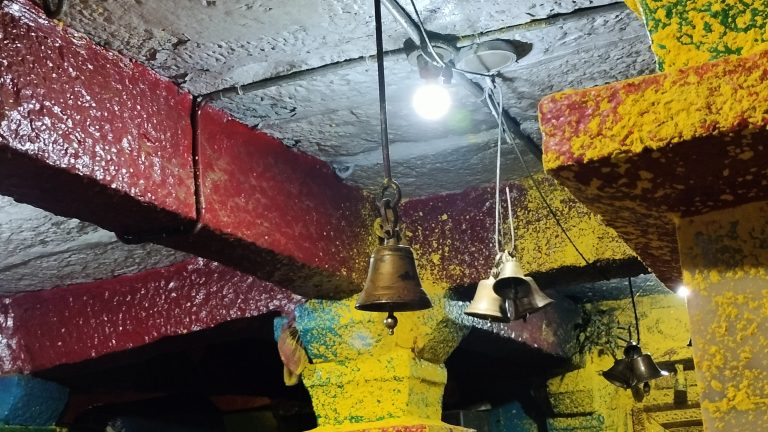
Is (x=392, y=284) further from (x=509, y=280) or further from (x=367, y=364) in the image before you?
(x=367, y=364)

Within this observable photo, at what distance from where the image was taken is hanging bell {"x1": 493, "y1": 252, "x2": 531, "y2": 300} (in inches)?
94.4

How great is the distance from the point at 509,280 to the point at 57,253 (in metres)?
1.86

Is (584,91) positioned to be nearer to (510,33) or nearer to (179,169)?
(510,33)

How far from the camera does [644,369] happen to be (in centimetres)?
408

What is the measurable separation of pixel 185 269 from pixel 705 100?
277 cm

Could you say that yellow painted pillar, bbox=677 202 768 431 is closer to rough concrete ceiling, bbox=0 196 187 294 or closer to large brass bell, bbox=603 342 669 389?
rough concrete ceiling, bbox=0 196 187 294

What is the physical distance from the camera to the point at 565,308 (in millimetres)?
4824

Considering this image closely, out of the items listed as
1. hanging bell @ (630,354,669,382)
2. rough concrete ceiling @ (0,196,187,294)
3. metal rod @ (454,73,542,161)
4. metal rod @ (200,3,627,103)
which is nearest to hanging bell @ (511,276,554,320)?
metal rod @ (454,73,542,161)

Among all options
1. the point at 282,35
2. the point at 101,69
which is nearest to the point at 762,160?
the point at 282,35

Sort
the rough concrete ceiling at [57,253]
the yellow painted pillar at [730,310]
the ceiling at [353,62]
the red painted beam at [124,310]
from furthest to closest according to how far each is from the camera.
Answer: the red painted beam at [124,310] → the rough concrete ceiling at [57,253] → the ceiling at [353,62] → the yellow painted pillar at [730,310]

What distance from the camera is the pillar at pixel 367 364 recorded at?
2869mm

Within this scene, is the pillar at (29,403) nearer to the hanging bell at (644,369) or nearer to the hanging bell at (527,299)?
the hanging bell at (527,299)

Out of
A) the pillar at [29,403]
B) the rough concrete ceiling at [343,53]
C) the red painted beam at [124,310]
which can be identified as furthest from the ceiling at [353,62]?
the pillar at [29,403]

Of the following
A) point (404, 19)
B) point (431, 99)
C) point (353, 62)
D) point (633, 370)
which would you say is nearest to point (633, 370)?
point (633, 370)
